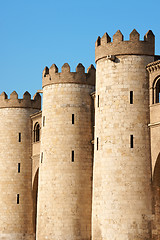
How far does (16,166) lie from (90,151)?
10.7 metres

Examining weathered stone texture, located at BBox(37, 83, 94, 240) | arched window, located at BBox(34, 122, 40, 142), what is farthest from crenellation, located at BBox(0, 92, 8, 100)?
weathered stone texture, located at BBox(37, 83, 94, 240)

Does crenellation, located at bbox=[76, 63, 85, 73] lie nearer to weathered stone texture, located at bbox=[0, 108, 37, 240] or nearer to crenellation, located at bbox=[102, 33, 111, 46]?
crenellation, located at bbox=[102, 33, 111, 46]

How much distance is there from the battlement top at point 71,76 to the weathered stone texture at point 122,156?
5.60m

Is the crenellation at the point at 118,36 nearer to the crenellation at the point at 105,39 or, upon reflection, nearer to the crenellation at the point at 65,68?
the crenellation at the point at 105,39

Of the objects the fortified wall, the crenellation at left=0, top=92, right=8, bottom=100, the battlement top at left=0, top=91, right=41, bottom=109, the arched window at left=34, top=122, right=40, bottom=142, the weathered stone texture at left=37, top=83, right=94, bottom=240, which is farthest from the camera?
the crenellation at left=0, top=92, right=8, bottom=100

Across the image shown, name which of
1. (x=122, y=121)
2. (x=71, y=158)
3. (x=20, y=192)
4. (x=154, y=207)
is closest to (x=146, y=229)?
(x=154, y=207)

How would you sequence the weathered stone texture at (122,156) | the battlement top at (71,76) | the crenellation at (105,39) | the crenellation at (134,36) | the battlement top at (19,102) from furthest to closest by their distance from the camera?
1. the battlement top at (19,102)
2. the battlement top at (71,76)
3. the crenellation at (105,39)
4. the crenellation at (134,36)
5. the weathered stone texture at (122,156)

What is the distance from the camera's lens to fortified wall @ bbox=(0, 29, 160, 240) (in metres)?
29.2

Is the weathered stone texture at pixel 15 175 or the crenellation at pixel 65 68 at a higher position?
the crenellation at pixel 65 68

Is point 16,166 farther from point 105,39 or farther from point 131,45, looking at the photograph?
point 131,45

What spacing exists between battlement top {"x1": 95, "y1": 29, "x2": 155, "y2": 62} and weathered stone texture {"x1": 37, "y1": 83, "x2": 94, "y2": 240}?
588 cm

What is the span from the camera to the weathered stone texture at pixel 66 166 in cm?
3503

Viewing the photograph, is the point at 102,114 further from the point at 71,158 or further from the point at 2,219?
the point at 2,219

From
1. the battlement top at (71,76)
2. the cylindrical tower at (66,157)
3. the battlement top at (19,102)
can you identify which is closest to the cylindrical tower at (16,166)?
the battlement top at (19,102)
